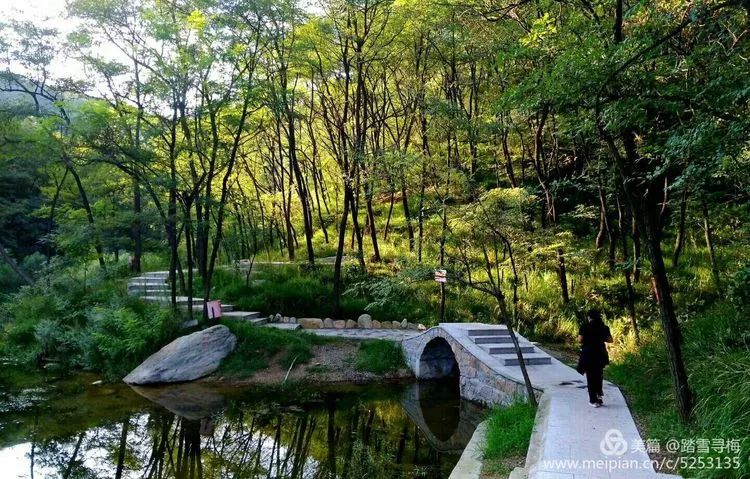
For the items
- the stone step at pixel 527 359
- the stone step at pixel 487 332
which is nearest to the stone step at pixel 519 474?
the stone step at pixel 527 359

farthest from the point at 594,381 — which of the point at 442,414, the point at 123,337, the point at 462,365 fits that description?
the point at 123,337

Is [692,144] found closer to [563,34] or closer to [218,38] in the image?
[563,34]

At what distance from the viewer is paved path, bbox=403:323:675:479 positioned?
4.59m

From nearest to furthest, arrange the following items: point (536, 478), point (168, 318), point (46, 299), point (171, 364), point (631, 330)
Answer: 1. point (536, 478)
2. point (631, 330)
3. point (171, 364)
4. point (168, 318)
5. point (46, 299)

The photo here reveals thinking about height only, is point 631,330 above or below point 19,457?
above

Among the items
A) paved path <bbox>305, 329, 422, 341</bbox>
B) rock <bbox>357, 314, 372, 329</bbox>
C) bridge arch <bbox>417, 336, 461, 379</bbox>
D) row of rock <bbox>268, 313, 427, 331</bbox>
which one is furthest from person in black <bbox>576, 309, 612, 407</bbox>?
rock <bbox>357, 314, 372, 329</bbox>

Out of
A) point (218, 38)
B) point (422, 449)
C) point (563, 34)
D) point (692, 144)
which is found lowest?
point (422, 449)

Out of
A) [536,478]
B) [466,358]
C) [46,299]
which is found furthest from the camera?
[46,299]

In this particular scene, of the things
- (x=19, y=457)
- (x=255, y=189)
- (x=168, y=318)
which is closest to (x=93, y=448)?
(x=19, y=457)

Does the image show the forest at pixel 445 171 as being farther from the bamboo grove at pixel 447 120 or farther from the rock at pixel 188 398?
the rock at pixel 188 398

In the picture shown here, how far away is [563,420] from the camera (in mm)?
5957

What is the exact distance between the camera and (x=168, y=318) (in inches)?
511

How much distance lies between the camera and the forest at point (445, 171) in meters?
5.98

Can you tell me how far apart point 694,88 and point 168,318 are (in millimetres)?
12535
